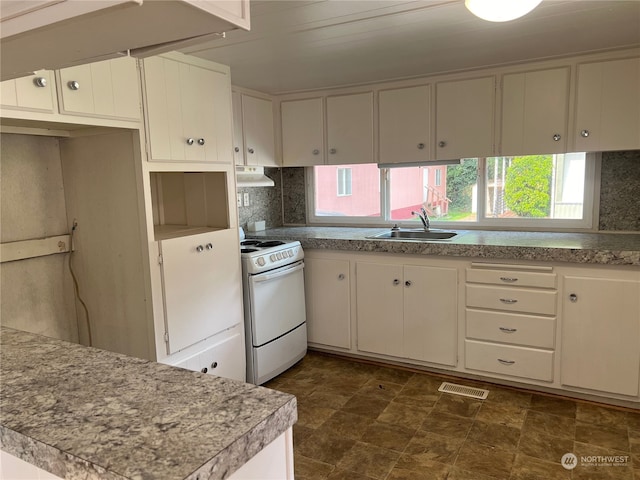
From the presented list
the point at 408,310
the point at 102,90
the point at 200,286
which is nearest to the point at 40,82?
the point at 102,90

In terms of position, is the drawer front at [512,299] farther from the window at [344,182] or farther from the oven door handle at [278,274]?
the window at [344,182]

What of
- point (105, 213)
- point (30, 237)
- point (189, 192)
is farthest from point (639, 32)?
point (30, 237)

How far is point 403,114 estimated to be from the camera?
11.4 ft

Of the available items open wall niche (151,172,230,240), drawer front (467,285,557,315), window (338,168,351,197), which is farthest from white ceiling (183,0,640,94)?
drawer front (467,285,557,315)

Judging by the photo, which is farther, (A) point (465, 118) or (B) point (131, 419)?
(A) point (465, 118)

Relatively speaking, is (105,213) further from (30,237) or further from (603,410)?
(603,410)

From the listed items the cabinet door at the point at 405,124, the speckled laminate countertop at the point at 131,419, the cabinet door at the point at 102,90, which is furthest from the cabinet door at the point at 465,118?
the speckled laminate countertop at the point at 131,419

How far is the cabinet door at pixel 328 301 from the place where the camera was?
3480 mm

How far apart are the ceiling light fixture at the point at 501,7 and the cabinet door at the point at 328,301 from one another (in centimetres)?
209

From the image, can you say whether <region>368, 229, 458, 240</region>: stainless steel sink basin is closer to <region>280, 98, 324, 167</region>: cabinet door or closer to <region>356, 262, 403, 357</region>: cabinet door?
<region>356, 262, 403, 357</region>: cabinet door

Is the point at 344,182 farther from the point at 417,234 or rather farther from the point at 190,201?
the point at 190,201

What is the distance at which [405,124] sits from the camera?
11.4 feet

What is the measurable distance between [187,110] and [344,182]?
6.16ft

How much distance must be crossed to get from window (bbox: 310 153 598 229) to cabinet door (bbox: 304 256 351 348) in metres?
0.75
